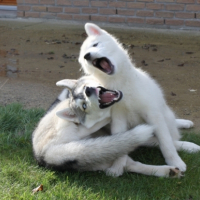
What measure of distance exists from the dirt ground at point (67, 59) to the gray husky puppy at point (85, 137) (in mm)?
1442

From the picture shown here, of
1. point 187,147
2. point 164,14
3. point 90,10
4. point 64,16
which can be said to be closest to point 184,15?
point 164,14

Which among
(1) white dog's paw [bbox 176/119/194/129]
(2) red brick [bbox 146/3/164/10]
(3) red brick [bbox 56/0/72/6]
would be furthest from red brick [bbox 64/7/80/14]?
(1) white dog's paw [bbox 176/119/194/129]

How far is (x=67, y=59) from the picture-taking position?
7.67 metres

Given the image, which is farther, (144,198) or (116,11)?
(116,11)

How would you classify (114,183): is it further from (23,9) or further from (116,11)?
(23,9)

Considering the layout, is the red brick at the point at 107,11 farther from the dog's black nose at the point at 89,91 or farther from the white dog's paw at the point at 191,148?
the dog's black nose at the point at 89,91

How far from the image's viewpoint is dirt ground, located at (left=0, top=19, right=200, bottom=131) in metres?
5.89

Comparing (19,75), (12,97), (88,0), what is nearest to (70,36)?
(88,0)

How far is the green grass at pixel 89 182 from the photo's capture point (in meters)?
3.43

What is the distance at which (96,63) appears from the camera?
385 centimetres

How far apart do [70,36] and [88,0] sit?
45.6 inches

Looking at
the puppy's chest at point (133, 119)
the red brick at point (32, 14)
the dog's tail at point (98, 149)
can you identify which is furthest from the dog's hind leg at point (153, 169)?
the red brick at point (32, 14)

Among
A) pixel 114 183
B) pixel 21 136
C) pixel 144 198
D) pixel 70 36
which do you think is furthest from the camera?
pixel 70 36

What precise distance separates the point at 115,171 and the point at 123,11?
20.7ft
